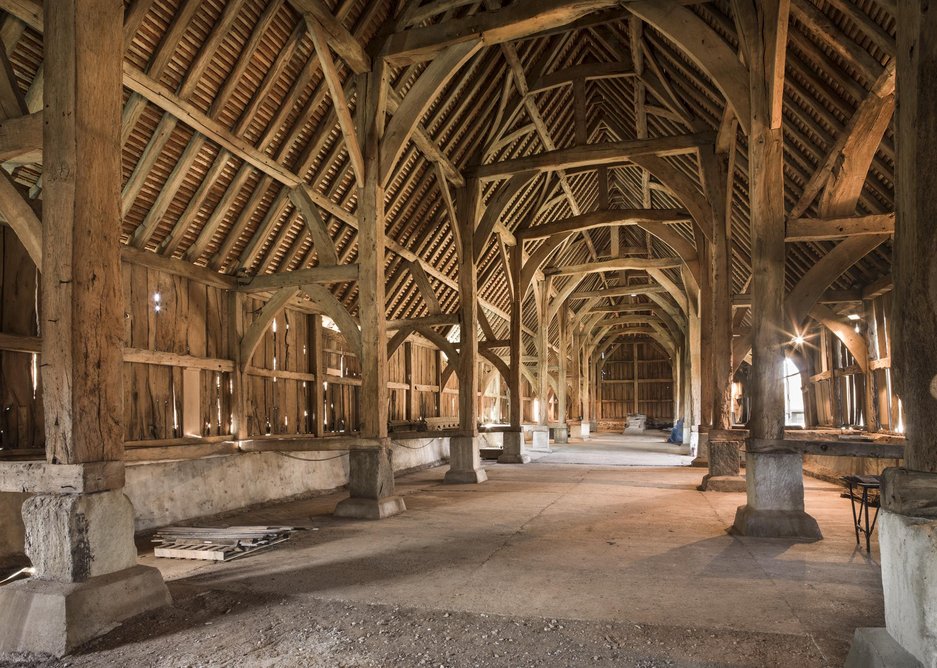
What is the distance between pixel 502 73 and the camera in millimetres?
10961

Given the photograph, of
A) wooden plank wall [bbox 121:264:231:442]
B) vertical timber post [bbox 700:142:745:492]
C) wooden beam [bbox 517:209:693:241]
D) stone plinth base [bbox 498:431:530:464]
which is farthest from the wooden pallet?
wooden beam [bbox 517:209:693:241]

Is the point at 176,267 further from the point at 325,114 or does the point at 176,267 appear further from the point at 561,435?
the point at 561,435

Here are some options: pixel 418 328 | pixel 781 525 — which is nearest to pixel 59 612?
pixel 781 525

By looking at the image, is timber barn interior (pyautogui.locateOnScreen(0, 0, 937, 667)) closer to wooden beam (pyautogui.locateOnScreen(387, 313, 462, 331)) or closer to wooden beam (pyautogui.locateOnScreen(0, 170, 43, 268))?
wooden beam (pyautogui.locateOnScreen(0, 170, 43, 268))

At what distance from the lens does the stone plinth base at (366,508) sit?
7.39 m

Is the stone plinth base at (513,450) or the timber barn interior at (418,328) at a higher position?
the timber barn interior at (418,328)

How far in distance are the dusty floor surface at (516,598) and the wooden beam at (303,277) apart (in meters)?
3.02

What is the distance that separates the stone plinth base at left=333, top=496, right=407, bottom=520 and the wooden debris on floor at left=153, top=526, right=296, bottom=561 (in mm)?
1091

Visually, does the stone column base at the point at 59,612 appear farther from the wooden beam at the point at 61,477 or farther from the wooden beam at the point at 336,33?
the wooden beam at the point at 336,33

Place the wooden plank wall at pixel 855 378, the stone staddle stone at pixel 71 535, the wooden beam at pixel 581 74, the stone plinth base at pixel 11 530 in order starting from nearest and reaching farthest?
the stone staddle stone at pixel 71 535 < the stone plinth base at pixel 11 530 < the wooden beam at pixel 581 74 < the wooden plank wall at pixel 855 378

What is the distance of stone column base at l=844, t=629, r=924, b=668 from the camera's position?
2.41 meters

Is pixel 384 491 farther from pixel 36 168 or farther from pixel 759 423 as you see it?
pixel 36 168

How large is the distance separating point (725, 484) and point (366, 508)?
5.51m

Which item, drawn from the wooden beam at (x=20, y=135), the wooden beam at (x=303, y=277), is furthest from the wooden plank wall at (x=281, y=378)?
the wooden beam at (x=20, y=135)
